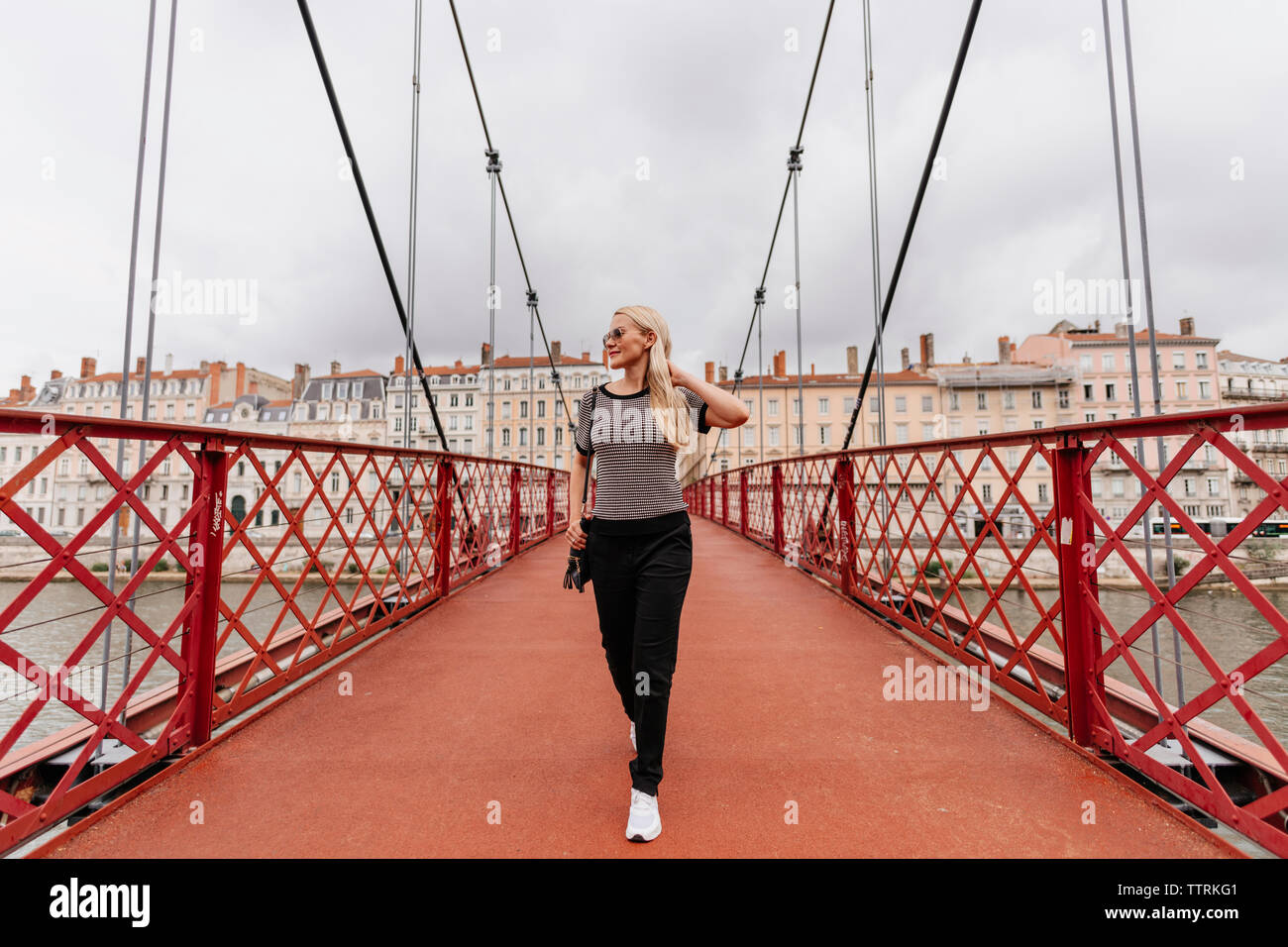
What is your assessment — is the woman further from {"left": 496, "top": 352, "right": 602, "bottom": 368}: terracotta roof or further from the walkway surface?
{"left": 496, "top": 352, "right": 602, "bottom": 368}: terracotta roof

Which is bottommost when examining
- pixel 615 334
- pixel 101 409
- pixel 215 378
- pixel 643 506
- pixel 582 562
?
pixel 582 562

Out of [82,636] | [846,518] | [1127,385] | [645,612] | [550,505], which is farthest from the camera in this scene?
[1127,385]

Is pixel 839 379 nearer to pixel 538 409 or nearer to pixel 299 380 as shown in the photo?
pixel 538 409

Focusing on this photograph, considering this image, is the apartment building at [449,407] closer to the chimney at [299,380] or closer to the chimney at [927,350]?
the chimney at [299,380]

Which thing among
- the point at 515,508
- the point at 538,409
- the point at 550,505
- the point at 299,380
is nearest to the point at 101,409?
the point at 299,380

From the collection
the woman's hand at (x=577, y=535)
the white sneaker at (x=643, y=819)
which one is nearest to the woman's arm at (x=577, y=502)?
the woman's hand at (x=577, y=535)

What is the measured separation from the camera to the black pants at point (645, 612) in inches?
57.7

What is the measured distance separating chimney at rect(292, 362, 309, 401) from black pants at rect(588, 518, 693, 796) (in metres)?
46.9

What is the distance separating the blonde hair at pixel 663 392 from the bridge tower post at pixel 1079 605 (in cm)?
129

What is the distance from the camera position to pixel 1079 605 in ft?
6.06

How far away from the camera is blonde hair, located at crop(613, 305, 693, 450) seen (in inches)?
62.6

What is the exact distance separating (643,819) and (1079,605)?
1535 mm

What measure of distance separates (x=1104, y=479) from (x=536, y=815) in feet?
129
